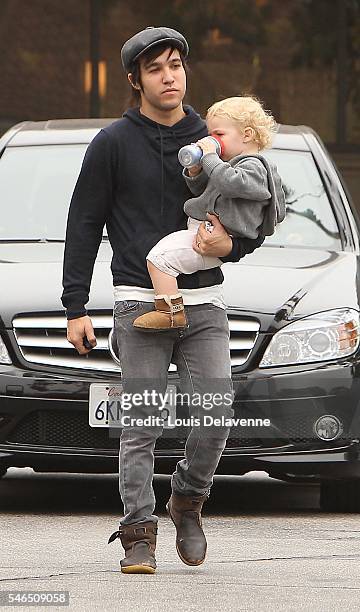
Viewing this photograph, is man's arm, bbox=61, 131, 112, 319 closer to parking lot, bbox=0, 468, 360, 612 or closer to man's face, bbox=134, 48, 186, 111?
man's face, bbox=134, 48, 186, 111

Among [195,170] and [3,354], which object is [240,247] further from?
[3,354]

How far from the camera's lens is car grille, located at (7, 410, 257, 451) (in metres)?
7.16

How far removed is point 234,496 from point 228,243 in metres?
2.63

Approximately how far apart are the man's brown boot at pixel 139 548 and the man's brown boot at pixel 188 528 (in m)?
0.16

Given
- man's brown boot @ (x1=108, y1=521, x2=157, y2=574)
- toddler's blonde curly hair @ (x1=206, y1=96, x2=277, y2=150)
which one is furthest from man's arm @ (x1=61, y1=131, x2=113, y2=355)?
man's brown boot @ (x1=108, y1=521, x2=157, y2=574)

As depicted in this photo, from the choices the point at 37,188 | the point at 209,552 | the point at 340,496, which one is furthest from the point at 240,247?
the point at 37,188

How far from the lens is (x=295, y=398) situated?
7.13 meters

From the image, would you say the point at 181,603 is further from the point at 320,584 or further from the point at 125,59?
the point at 125,59

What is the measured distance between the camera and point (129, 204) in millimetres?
5898

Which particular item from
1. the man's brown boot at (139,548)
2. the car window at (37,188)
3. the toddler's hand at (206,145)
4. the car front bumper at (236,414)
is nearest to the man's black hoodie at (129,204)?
the toddler's hand at (206,145)

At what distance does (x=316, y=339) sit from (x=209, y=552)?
114 cm

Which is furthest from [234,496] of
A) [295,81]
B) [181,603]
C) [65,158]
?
[295,81]

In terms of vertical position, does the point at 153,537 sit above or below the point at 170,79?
below

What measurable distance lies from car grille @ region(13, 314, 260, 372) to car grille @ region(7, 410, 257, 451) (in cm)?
21
